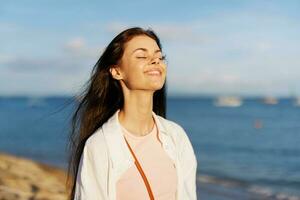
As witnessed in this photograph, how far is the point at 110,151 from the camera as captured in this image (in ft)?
9.36

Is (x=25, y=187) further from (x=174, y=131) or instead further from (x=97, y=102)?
(x=174, y=131)

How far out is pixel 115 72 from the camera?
10.4 feet

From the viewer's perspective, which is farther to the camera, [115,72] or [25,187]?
[25,187]

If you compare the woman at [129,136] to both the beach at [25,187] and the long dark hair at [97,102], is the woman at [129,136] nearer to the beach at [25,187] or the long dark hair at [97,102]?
the long dark hair at [97,102]

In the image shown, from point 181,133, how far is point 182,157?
15 centimetres

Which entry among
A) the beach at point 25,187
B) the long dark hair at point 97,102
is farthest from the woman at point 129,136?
the beach at point 25,187

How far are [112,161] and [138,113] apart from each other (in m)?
0.38

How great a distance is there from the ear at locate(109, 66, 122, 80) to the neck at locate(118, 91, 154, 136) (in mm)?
124

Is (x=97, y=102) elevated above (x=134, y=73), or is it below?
below

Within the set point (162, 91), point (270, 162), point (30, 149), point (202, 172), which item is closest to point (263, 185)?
point (202, 172)

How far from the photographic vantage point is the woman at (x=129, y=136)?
284 cm

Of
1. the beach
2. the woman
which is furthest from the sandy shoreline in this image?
the woman

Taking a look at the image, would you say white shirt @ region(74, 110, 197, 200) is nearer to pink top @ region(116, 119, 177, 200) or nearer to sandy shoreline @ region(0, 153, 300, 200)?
pink top @ region(116, 119, 177, 200)

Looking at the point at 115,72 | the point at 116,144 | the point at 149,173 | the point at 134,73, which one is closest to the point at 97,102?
the point at 115,72
